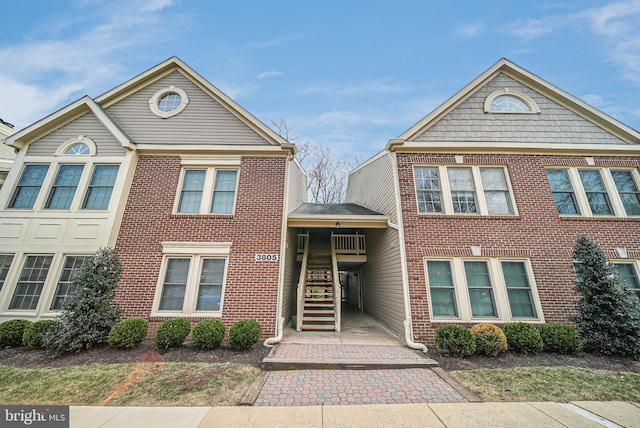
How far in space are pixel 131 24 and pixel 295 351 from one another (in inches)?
562

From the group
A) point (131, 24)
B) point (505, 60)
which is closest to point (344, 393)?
point (505, 60)

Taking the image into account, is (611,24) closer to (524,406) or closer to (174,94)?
(524,406)

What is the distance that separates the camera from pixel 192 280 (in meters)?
7.00

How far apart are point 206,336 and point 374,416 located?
4.35 meters

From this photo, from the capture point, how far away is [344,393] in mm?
3865

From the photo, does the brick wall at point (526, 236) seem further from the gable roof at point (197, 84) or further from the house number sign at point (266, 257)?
the gable roof at point (197, 84)

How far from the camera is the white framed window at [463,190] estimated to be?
297 inches

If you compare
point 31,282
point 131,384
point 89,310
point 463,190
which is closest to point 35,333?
point 89,310

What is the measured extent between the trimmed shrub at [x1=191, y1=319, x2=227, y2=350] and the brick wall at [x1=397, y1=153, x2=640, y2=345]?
17.1 ft

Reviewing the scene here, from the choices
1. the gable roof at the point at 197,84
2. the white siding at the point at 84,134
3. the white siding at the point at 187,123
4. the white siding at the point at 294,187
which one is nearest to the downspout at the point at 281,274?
the white siding at the point at 294,187

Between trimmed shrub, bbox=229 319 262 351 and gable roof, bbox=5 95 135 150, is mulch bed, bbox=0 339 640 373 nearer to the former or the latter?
trimmed shrub, bbox=229 319 262 351

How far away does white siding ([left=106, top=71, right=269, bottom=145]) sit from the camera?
8.25 meters

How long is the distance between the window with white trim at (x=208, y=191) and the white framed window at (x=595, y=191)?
10.7 m

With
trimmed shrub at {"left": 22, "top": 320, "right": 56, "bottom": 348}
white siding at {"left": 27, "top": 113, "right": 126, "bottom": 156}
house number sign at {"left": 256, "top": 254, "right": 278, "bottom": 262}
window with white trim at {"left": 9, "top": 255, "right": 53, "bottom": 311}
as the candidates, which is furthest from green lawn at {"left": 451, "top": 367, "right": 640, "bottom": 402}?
white siding at {"left": 27, "top": 113, "right": 126, "bottom": 156}
